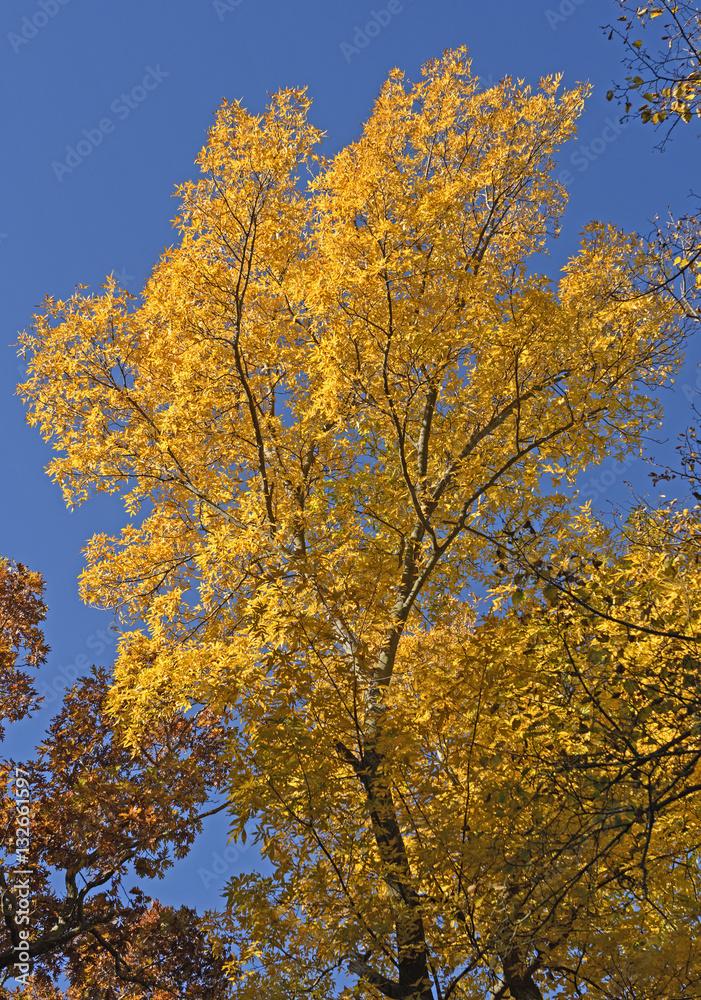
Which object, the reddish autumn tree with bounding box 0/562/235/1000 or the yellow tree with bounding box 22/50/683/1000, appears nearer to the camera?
the yellow tree with bounding box 22/50/683/1000

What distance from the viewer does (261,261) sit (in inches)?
280

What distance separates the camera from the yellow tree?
498 centimetres

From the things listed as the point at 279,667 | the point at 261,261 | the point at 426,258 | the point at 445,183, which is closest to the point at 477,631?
the point at 279,667

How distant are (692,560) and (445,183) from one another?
241 inches

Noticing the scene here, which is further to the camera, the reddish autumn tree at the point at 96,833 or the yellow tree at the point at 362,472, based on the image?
the reddish autumn tree at the point at 96,833

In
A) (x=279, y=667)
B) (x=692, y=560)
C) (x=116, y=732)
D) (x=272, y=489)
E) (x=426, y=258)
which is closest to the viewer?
(x=692, y=560)

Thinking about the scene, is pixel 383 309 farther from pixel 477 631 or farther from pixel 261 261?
pixel 477 631

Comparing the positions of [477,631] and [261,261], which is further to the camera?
[261,261]

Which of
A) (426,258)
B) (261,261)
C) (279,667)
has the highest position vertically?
(261,261)

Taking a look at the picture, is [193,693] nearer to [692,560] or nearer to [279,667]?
[279,667]

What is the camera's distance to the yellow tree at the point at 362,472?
498 centimetres

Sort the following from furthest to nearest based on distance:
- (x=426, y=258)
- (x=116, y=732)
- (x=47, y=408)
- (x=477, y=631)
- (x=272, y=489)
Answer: (x=116, y=732) < (x=47, y=408) < (x=272, y=489) < (x=426, y=258) < (x=477, y=631)

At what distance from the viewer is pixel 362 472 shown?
21.7 ft

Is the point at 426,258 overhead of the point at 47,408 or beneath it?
beneath
